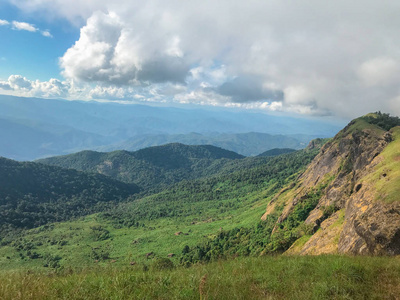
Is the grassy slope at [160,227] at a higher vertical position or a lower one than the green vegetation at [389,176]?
lower

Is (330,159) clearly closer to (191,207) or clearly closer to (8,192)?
(191,207)

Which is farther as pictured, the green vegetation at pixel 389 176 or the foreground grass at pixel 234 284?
the green vegetation at pixel 389 176

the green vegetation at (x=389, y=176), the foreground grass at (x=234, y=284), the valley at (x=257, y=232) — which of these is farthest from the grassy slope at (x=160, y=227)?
the foreground grass at (x=234, y=284)

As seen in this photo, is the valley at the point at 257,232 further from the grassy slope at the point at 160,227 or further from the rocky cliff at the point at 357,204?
the grassy slope at the point at 160,227

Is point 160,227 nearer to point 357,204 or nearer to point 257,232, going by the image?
point 257,232

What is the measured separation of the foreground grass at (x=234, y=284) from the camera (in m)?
5.81

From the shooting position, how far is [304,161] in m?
164

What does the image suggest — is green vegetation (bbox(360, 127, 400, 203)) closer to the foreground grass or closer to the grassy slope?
the foreground grass

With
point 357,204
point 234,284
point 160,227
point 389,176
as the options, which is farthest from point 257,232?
point 160,227

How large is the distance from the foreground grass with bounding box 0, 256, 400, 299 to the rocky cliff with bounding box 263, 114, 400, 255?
439 inches

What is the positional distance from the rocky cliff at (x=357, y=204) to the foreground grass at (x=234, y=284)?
11.2 metres

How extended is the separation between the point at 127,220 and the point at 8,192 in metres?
128

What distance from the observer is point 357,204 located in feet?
84.1

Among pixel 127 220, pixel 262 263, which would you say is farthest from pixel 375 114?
pixel 127 220
